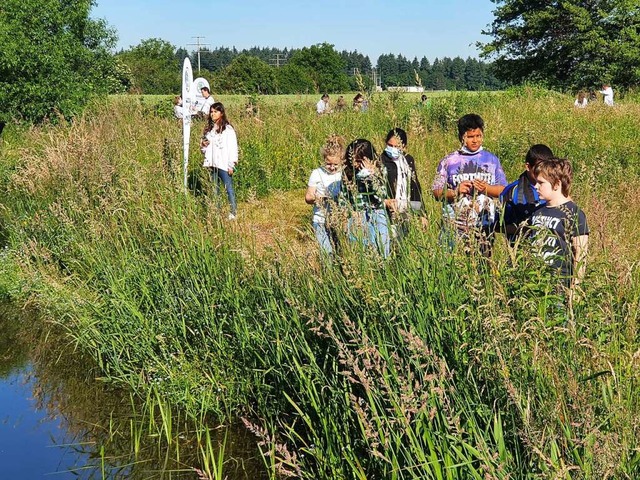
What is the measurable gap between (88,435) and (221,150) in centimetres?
588

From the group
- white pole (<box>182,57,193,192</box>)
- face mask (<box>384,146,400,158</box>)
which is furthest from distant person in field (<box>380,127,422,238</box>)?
white pole (<box>182,57,193,192</box>)

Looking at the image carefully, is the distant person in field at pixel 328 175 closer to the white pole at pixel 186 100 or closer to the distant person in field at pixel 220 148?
the distant person in field at pixel 220 148

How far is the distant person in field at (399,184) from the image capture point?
462 centimetres

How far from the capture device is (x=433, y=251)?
3.86 m

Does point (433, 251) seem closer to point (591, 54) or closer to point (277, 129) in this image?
point (277, 129)

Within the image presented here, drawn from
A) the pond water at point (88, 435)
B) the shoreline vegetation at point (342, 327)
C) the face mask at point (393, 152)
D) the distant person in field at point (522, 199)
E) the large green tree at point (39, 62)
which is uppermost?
the large green tree at point (39, 62)

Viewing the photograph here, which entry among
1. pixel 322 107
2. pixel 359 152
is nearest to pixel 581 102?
pixel 322 107

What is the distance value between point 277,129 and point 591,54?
97.7ft

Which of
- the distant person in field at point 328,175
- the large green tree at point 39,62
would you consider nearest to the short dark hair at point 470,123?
the distant person in field at point 328,175

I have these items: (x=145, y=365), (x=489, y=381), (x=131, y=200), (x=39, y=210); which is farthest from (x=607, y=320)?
(x=39, y=210)

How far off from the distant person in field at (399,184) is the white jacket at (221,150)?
426 cm

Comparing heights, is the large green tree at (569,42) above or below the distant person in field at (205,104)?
above

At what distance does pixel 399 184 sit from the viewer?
5.98 meters

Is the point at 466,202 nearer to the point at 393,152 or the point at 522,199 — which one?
the point at 522,199
